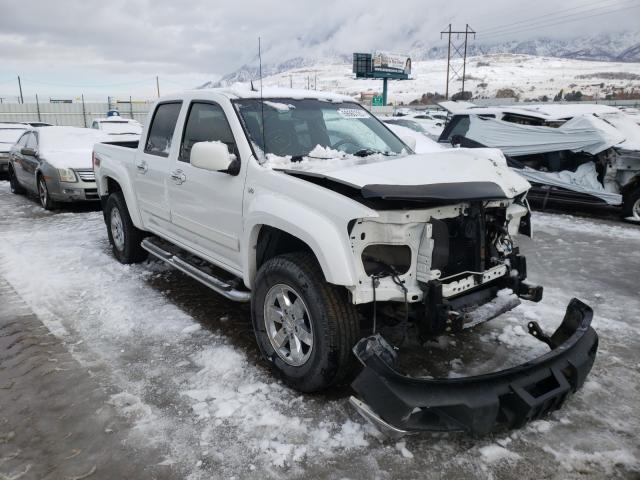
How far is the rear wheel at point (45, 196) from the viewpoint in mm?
9305

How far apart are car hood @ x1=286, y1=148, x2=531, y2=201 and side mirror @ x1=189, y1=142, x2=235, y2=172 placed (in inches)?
20.5

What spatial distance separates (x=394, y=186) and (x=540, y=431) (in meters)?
1.66

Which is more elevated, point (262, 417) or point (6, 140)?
point (6, 140)

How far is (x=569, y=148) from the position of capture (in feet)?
28.3

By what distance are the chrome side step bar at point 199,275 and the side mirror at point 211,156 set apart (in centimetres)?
96

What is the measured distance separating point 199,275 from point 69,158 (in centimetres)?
635

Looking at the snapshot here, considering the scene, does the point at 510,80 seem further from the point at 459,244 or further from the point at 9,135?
the point at 459,244

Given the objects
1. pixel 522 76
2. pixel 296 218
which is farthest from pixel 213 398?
pixel 522 76

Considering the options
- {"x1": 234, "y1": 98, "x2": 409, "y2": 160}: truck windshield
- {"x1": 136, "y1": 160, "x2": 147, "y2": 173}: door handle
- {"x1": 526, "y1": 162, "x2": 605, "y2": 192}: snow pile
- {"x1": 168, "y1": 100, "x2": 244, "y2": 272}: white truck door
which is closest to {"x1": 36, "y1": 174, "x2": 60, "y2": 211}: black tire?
{"x1": 136, "y1": 160, "x2": 147, "y2": 173}: door handle

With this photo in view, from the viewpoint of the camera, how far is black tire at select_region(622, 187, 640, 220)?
325 inches

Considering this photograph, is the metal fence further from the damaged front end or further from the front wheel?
the damaged front end

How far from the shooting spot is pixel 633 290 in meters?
5.22

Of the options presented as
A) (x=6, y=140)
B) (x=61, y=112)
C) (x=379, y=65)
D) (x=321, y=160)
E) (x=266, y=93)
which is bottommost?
(x=6, y=140)

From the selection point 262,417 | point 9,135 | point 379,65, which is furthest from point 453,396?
point 379,65
